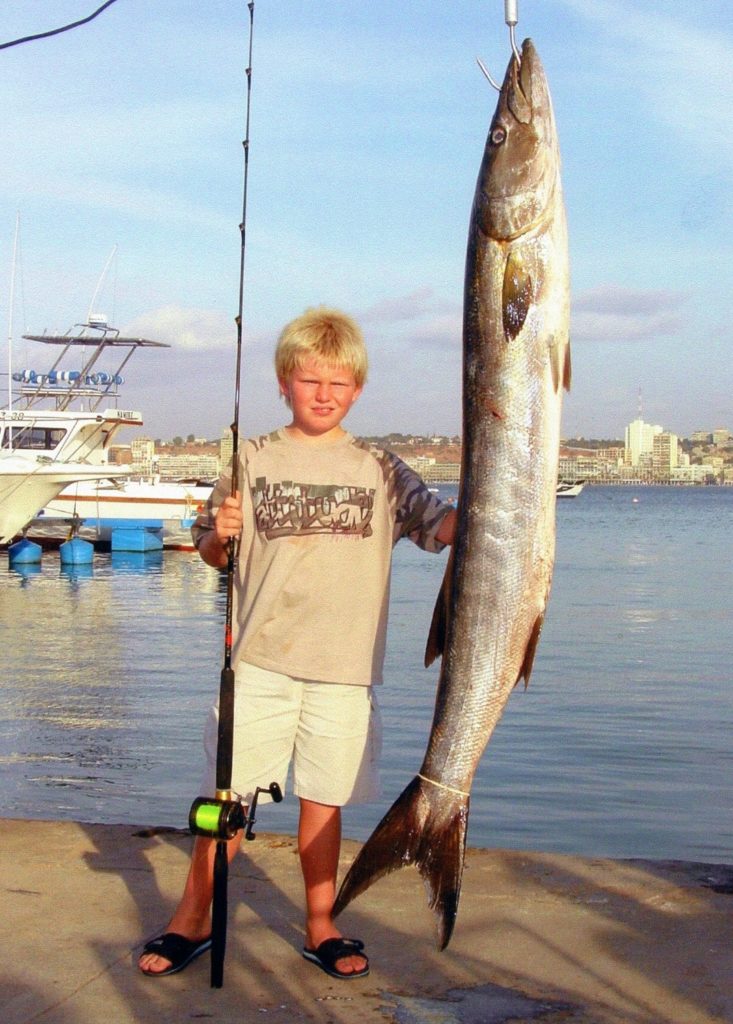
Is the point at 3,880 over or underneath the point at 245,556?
underneath

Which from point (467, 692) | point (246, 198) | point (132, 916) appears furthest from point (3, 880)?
point (246, 198)

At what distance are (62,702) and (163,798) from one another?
5.05 meters

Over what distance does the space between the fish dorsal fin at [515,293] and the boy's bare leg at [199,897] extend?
1786 mm

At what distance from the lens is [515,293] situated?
3.24 meters

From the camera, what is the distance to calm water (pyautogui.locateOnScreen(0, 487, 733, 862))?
896cm

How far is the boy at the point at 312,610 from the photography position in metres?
3.93

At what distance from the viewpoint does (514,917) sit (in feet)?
13.7

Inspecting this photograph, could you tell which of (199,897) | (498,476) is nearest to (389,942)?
(199,897)

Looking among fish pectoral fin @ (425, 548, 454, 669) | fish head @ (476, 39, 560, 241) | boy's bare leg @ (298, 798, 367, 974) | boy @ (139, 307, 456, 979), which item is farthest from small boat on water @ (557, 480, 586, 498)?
fish head @ (476, 39, 560, 241)

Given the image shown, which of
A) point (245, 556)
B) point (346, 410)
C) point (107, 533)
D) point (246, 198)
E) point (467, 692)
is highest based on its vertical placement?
point (246, 198)

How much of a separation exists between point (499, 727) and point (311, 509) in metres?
8.89

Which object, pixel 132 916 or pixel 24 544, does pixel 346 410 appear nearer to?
pixel 132 916

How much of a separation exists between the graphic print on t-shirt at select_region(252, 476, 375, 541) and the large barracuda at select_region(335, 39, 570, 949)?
45cm

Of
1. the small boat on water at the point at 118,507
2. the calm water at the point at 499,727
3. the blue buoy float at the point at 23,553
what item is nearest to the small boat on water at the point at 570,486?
the small boat on water at the point at 118,507
